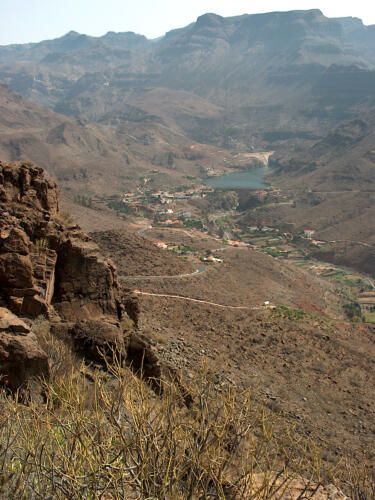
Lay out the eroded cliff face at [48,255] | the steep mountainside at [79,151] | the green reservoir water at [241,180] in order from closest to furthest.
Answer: the eroded cliff face at [48,255], the steep mountainside at [79,151], the green reservoir water at [241,180]

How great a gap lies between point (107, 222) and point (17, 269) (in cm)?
5759

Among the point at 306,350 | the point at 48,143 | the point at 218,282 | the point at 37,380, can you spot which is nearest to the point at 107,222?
the point at 218,282

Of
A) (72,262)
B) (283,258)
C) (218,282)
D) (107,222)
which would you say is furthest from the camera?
(283,258)

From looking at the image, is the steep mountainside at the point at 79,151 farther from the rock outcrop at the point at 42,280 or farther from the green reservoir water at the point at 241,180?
the rock outcrop at the point at 42,280

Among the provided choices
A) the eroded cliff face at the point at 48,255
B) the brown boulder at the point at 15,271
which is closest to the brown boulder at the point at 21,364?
the brown boulder at the point at 15,271

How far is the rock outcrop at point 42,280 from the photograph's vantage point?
8.95 meters

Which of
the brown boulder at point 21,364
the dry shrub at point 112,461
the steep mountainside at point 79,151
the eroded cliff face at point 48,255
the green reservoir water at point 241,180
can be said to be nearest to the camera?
the dry shrub at point 112,461

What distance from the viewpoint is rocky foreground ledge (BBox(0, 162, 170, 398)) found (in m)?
8.92

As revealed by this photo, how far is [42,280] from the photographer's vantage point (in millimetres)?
12117

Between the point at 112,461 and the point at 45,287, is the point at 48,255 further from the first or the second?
the point at 112,461

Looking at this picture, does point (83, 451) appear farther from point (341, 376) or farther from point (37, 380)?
point (341, 376)

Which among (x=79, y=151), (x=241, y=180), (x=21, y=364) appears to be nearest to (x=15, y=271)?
(x=21, y=364)

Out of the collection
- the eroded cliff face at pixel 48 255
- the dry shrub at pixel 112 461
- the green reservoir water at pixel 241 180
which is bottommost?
the green reservoir water at pixel 241 180

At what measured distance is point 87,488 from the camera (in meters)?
6.03
